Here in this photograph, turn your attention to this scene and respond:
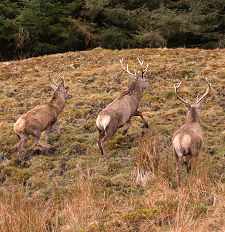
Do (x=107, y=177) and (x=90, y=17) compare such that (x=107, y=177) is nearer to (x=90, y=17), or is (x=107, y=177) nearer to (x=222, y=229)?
(x=222, y=229)

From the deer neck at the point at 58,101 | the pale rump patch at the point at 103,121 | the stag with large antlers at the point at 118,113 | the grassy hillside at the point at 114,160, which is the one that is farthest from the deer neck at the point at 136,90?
the deer neck at the point at 58,101

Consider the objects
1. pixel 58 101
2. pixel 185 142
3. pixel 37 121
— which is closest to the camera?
pixel 185 142

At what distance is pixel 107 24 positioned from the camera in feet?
79.8

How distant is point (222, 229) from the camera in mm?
4301

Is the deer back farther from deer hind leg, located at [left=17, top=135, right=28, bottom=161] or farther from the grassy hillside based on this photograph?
the grassy hillside

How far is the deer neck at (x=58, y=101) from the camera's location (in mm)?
9562

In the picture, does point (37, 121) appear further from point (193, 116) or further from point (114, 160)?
point (193, 116)

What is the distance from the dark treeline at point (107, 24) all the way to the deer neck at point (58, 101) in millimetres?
11903

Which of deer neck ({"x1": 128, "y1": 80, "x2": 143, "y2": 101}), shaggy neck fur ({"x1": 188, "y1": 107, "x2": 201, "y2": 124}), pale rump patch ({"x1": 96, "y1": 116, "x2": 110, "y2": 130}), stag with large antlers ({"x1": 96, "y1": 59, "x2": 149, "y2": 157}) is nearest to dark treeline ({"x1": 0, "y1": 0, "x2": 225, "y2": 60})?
deer neck ({"x1": 128, "y1": 80, "x2": 143, "y2": 101})

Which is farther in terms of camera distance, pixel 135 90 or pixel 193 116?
pixel 135 90

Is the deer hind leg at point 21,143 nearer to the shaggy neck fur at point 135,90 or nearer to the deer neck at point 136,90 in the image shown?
the shaggy neck fur at point 135,90

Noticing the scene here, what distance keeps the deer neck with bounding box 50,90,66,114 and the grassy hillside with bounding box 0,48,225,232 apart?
24.3 inches

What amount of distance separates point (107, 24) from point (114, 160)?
18.1 m

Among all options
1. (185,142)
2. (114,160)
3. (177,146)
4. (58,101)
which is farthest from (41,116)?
(185,142)
